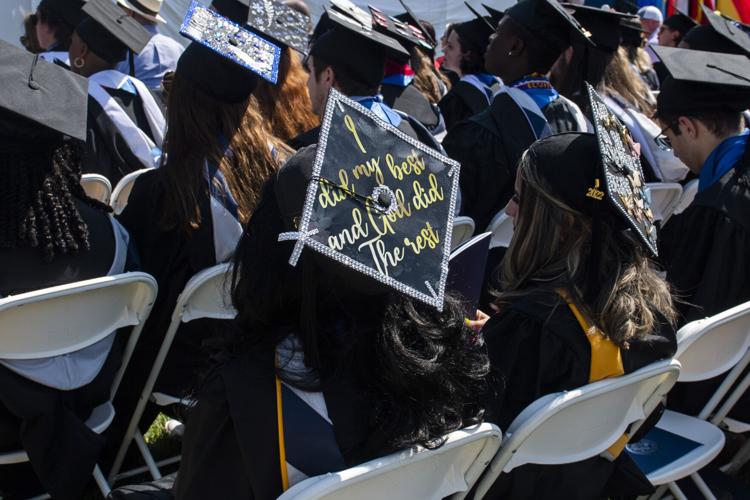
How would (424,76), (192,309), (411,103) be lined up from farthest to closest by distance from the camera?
1. (424,76)
2. (411,103)
3. (192,309)

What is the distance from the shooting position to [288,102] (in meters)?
4.18

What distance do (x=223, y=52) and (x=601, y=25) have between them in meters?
2.34

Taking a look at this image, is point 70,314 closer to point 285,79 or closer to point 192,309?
point 192,309

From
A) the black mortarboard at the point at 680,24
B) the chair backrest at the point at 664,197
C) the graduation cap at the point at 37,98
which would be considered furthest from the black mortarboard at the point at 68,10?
the black mortarboard at the point at 680,24

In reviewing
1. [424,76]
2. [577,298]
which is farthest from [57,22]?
[577,298]

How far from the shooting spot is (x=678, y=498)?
2713 millimetres

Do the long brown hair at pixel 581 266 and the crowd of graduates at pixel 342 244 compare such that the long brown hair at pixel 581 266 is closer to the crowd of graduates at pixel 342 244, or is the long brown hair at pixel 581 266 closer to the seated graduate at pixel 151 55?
the crowd of graduates at pixel 342 244

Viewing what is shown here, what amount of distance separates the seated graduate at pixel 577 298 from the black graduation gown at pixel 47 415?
1.22m

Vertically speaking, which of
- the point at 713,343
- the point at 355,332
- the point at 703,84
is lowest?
the point at 713,343

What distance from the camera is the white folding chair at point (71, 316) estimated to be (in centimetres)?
222

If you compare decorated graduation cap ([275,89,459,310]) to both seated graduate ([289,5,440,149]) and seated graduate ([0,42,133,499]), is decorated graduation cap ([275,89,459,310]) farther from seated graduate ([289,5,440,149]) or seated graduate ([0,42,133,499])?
seated graduate ([289,5,440,149])

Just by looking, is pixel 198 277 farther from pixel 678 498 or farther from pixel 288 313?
pixel 678 498

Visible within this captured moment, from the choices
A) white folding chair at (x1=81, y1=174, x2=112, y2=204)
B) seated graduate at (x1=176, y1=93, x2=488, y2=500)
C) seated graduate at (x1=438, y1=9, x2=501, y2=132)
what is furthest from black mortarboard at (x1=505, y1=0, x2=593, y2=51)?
seated graduate at (x1=176, y1=93, x2=488, y2=500)

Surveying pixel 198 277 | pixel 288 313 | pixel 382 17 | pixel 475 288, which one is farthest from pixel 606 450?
pixel 382 17
